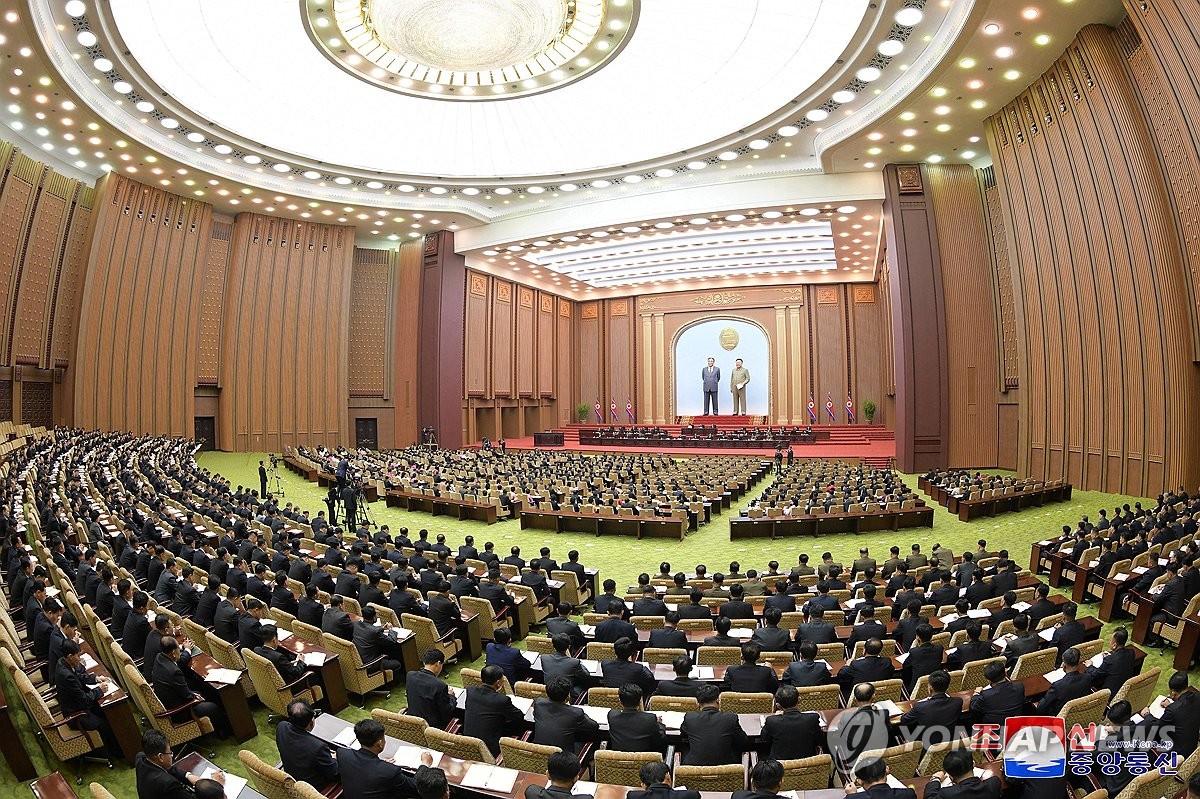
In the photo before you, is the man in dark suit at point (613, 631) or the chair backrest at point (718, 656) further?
the man in dark suit at point (613, 631)

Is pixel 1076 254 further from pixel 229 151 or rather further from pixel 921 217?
pixel 229 151

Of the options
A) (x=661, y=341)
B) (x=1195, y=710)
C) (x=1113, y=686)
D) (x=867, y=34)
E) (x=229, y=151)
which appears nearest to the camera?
(x=1195, y=710)

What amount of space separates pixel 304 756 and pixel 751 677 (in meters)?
2.79

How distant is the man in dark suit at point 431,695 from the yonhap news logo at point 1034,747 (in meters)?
3.22

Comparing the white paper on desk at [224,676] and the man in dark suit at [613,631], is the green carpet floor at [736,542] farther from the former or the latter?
the white paper on desk at [224,676]

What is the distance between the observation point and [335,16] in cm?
1620

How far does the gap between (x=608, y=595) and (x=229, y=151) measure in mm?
20697

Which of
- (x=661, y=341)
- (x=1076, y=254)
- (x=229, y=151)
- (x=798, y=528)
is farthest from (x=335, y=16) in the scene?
(x=661, y=341)

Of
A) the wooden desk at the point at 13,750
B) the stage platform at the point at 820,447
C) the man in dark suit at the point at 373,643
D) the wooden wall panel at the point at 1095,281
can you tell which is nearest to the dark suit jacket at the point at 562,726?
the man in dark suit at the point at 373,643

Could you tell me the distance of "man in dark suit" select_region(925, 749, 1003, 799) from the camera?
3135 millimetres

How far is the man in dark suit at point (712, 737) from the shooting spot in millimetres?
3885

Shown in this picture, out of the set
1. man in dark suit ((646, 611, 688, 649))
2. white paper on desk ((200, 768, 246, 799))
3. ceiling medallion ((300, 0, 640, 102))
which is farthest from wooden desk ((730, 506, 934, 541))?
ceiling medallion ((300, 0, 640, 102))

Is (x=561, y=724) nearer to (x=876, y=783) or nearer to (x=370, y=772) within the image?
(x=370, y=772)

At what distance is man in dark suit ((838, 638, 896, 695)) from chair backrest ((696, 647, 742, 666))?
794 millimetres
